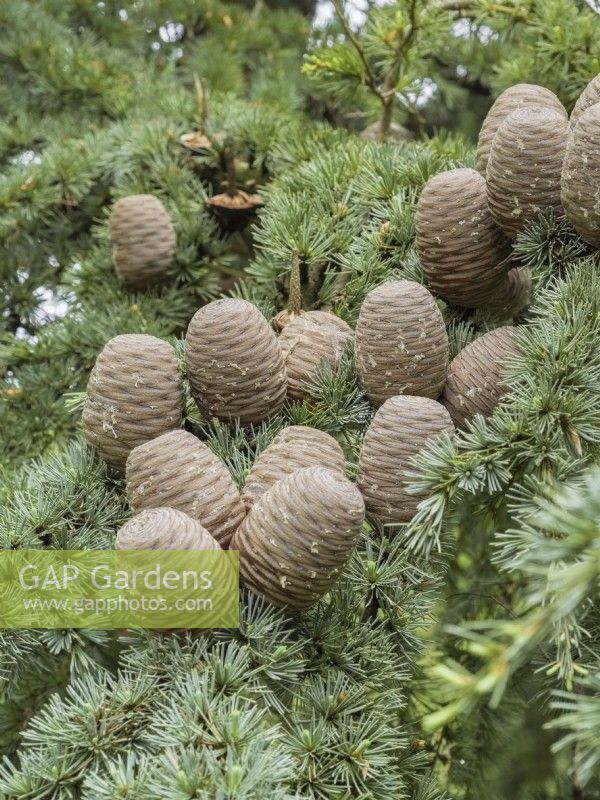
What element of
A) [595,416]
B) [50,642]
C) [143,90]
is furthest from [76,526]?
[143,90]

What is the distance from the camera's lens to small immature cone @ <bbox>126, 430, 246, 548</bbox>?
0.77 m

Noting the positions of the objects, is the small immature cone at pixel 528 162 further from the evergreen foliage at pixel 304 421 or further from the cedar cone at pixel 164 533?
the cedar cone at pixel 164 533

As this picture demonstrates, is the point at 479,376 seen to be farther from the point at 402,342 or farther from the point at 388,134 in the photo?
the point at 388,134

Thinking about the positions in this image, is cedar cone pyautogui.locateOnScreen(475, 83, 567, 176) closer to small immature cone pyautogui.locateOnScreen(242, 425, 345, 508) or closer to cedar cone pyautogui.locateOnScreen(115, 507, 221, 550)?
small immature cone pyautogui.locateOnScreen(242, 425, 345, 508)

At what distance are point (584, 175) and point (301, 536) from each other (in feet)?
1.27

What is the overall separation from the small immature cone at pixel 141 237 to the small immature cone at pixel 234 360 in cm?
39

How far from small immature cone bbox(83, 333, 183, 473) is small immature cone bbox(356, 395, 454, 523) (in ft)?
0.62

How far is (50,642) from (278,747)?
0.77 ft

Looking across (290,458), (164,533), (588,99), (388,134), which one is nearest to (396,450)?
(290,458)

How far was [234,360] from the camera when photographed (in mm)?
862

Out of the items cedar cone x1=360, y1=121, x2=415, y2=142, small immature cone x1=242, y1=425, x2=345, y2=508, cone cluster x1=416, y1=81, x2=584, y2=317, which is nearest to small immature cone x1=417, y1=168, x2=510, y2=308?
cone cluster x1=416, y1=81, x2=584, y2=317

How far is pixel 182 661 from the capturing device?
72 cm

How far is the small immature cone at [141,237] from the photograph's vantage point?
48.8 inches

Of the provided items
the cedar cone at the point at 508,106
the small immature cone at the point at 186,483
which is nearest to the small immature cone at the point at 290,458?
the small immature cone at the point at 186,483
